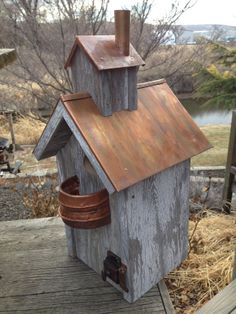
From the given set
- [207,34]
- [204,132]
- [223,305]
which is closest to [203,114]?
[204,132]

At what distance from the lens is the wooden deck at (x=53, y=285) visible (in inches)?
66.7

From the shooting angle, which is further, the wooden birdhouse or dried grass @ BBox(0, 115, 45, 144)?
dried grass @ BBox(0, 115, 45, 144)

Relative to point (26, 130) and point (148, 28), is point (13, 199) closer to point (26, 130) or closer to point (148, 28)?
point (148, 28)

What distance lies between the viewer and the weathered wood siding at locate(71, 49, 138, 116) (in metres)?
1.42

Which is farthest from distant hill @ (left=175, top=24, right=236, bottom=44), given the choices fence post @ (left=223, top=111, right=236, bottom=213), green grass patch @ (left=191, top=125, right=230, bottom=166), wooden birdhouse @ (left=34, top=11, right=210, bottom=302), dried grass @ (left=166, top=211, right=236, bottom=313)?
wooden birdhouse @ (left=34, top=11, right=210, bottom=302)

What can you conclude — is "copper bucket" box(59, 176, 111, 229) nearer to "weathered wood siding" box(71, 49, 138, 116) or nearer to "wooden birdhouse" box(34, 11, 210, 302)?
"wooden birdhouse" box(34, 11, 210, 302)

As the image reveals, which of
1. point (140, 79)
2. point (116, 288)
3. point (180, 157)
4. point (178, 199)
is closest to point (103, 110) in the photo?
point (180, 157)

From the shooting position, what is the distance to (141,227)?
5.22 feet

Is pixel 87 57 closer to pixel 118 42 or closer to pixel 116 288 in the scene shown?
pixel 118 42

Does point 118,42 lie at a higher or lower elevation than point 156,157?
higher

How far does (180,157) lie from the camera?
5.11 feet

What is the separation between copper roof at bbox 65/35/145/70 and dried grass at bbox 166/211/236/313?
132 cm

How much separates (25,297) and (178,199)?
39.1 inches

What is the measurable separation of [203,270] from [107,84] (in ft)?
4.52
